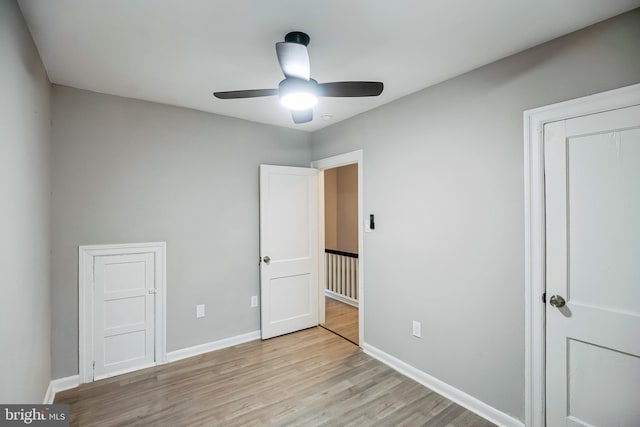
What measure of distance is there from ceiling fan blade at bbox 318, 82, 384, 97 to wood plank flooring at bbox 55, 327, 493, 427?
2.22 metres

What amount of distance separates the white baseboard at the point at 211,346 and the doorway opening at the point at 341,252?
0.97 metres

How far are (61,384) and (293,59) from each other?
3130mm

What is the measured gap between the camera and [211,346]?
325 cm

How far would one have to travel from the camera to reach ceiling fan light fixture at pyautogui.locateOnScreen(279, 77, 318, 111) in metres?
1.75

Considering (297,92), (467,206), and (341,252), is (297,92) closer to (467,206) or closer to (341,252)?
(467,206)

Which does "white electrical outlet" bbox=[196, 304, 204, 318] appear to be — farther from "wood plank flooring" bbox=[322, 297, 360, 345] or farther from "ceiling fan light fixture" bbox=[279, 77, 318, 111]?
"ceiling fan light fixture" bbox=[279, 77, 318, 111]

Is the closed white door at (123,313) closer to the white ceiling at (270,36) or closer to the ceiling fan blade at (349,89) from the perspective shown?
the white ceiling at (270,36)

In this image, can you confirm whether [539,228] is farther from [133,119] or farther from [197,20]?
[133,119]

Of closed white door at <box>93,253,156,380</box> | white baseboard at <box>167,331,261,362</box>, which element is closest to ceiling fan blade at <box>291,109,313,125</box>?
closed white door at <box>93,253,156,380</box>

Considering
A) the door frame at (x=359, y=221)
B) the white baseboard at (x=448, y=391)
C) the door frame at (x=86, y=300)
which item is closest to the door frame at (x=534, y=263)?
the white baseboard at (x=448, y=391)

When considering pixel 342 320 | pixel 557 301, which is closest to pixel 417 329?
pixel 557 301

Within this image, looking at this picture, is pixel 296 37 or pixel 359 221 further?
pixel 359 221

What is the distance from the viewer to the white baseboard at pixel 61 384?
2.38 meters

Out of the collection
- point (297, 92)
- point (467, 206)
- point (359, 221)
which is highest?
point (297, 92)
